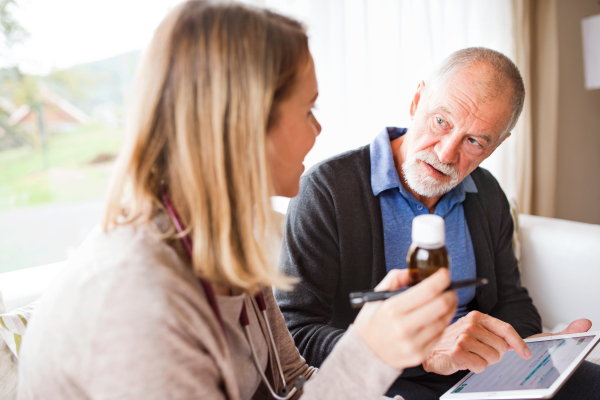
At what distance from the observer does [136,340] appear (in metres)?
0.54

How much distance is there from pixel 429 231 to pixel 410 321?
13 centimetres

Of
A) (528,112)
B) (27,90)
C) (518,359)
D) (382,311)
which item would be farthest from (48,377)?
(528,112)

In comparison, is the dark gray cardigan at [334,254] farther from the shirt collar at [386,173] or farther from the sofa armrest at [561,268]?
the sofa armrest at [561,268]

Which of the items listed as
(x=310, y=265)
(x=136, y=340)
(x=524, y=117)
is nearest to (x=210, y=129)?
(x=136, y=340)

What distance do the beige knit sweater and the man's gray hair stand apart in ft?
2.94

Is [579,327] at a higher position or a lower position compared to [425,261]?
lower

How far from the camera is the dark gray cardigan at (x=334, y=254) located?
115 centimetres

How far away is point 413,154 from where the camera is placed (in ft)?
4.22

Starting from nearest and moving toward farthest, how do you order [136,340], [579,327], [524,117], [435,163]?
[136,340] → [579,327] → [435,163] → [524,117]

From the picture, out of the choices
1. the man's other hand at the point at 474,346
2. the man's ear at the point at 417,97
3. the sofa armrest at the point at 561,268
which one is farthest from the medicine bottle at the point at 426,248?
the sofa armrest at the point at 561,268

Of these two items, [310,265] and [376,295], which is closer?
[376,295]

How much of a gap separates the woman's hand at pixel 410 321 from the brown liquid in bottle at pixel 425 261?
0.8 inches

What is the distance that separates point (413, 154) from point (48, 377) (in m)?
1.05

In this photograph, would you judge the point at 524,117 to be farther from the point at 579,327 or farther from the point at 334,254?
the point at 334,254
